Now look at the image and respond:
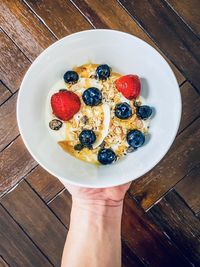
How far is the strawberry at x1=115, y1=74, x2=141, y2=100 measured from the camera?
2.14 ft

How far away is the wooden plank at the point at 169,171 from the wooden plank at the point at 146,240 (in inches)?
1.4

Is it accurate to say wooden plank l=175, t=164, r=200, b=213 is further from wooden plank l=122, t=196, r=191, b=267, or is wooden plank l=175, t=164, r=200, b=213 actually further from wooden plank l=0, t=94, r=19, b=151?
wooden plank l=0, t=94, r=19, b=151

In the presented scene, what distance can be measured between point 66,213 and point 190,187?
0.30m

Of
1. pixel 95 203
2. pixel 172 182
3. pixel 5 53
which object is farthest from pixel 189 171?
pixel 5 53

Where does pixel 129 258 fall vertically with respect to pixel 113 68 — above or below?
below

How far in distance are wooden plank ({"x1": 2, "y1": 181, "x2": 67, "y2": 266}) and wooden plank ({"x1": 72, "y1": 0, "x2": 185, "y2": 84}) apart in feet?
1.38

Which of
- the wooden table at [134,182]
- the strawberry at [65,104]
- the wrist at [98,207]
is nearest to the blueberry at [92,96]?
the strawberry at [65,104]

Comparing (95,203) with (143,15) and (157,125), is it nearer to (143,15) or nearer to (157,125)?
(157,125)

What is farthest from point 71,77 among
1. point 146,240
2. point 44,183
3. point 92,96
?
point 146,240

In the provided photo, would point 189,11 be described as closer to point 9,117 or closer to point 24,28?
point 24,28

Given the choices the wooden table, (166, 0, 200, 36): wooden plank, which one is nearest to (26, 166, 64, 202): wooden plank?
the wooden table

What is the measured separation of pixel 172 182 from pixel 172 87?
421 mm

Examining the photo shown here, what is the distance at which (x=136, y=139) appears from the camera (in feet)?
2.13

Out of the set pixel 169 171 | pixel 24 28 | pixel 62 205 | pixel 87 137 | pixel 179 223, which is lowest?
pixel 179 223
